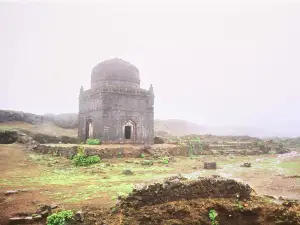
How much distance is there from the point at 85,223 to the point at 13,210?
2.38 meters

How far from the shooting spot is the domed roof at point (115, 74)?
23406mm

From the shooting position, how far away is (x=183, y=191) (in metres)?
6.91

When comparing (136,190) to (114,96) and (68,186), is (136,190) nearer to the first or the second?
(68,186)

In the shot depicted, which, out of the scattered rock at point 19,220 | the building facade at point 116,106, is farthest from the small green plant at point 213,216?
the building facade at point 116,106

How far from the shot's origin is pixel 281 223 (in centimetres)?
604

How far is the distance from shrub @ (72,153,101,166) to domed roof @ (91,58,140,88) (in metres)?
8.89

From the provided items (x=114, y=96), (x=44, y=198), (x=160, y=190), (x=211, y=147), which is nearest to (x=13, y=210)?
(x=44, y=198)

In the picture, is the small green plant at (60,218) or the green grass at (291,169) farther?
the green grass at (291,169)

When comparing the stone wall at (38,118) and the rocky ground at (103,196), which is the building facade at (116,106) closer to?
the rocky ground at (103,196)

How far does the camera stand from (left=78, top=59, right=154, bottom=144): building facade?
70.8ft

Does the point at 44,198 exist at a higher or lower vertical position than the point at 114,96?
lower

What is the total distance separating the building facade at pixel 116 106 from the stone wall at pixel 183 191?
589 inches

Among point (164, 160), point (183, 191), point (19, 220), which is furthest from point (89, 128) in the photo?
point (183, 191)

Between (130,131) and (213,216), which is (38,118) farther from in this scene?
(213,216)
